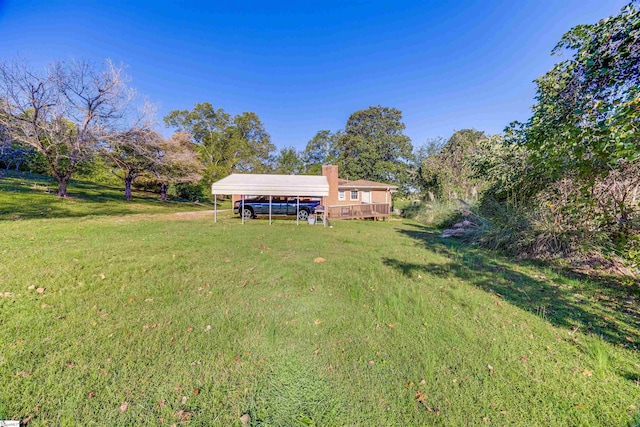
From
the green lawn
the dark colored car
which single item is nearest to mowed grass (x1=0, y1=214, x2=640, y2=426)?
Result: the green lawn

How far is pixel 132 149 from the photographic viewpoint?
18.0 m

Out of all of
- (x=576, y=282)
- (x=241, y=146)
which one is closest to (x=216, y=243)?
(x=576, y=282)

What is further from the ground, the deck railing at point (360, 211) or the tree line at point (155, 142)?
the tree line at point (155, 142)

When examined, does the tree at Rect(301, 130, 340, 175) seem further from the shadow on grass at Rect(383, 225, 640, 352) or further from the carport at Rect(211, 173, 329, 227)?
the shadow on grass at Rect(383, 225, 640, 352)

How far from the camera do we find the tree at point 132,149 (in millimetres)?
15742

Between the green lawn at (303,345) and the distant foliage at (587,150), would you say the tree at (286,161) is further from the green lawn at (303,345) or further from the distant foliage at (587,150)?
the green lawn at (303,345)

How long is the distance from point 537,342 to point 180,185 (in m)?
27.9

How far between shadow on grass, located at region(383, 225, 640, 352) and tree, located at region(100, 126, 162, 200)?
18.1 m

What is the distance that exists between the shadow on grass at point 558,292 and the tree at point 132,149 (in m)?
18.1

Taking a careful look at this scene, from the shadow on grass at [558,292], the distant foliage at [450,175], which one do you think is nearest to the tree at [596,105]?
the shadow on grass at [558,292]

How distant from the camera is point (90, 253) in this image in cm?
536

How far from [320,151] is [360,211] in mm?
22327

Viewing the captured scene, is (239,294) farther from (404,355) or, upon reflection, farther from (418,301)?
(418,301)

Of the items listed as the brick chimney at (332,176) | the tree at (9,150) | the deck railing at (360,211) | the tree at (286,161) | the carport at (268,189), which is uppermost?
the tree at (286,161)
